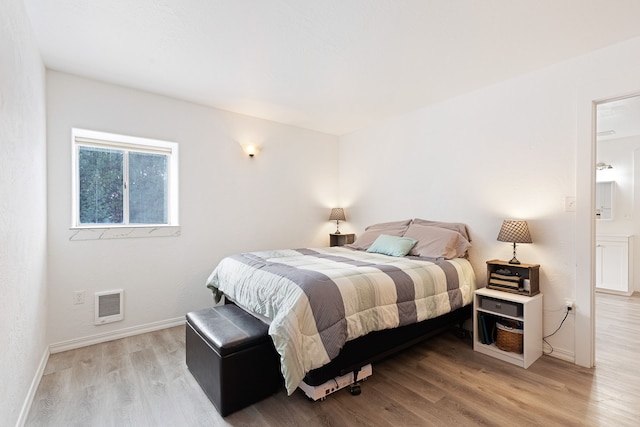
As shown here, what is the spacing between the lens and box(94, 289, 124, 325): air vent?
2867mm

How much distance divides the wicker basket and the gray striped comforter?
13.7 inches

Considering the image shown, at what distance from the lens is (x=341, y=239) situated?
4.50 m

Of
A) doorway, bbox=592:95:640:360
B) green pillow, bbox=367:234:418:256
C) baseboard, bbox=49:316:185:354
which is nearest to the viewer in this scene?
baseboard, bbox=49:316:185:354

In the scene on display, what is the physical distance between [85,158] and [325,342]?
116 inches

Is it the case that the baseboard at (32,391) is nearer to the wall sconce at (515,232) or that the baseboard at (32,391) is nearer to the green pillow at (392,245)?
the green pillow at (392,245)

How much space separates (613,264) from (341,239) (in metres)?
4.11

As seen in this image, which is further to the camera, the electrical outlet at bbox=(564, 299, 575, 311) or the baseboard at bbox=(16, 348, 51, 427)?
the electrical outlet at bbox=(564, 299, 575, 311)

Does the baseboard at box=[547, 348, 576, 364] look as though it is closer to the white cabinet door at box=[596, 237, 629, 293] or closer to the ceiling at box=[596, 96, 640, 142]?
the ceiling at box=[596, 96, 640, 142]

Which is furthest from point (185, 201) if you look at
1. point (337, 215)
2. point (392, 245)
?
point (392, 245)

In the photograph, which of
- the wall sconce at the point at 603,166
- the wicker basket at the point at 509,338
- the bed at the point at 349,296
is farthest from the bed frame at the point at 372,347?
the wall sconce at the point at 603,166

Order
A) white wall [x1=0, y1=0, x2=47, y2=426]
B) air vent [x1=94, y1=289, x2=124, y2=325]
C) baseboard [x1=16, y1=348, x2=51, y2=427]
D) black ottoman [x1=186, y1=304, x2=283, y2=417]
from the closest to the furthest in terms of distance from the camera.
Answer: white wall [x1=0, y1=0, x2=47, y2=426] < baseboard [x1=16, y1=348, x2=51, y2=427] < black ottoman [x1=186, y1=304, x2=283, y2=417] < air vent [x1=94, y1=289, x2=124, y2=325]

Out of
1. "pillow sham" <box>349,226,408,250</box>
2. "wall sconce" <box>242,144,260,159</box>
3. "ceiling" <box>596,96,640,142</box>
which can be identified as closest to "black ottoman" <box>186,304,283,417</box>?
"pillow sham" <box>349,226,408,250</box>

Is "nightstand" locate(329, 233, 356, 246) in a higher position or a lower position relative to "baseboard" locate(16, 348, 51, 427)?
higher

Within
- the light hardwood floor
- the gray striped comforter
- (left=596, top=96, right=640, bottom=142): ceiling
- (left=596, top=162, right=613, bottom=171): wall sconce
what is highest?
(left=596, top=96, right=640, bottom=142): ceiling
